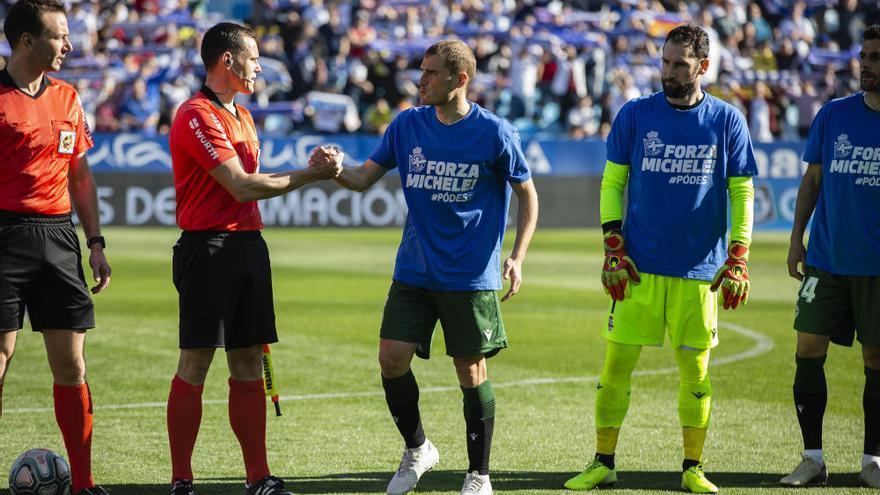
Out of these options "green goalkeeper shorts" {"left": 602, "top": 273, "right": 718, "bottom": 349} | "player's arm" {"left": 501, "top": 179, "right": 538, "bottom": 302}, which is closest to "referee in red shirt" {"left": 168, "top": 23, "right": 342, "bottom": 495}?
"player's arm" {"left": 501, "top": 179, "right": 538, "bottom": 302}

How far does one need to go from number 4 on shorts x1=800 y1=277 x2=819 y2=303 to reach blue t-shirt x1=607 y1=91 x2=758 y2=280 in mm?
554

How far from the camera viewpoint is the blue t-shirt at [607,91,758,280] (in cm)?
600

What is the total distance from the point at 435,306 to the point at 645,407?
2.86 meters

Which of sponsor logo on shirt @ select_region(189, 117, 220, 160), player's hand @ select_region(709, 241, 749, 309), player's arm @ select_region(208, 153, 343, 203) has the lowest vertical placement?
player's hand @ select_region(709, 241, 749, 309)

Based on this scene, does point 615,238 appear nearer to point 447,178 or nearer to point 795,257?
point 447,178

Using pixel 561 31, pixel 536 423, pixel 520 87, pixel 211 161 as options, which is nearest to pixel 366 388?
pixel 536 423

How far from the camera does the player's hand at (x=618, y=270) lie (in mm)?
6043

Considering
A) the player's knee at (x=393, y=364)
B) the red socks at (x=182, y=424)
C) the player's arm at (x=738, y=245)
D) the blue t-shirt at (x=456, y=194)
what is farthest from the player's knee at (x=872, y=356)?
the red socks at (x=182, y=424)

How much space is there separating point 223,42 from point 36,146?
3.12 feet

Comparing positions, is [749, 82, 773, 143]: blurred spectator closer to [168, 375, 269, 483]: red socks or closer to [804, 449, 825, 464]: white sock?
[804, 449, 825, 464]: white sock

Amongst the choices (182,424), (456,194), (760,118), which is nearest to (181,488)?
(182,424)

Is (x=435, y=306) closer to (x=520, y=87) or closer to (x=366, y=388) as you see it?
(x=366, y=388)

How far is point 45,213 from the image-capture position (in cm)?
548

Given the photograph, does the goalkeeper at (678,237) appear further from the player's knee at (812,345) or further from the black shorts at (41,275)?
the black shorts at (41,275)
